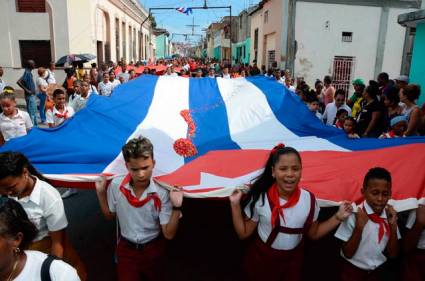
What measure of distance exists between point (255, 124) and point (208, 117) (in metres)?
0.53

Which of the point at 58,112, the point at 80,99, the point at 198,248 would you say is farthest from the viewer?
the point at 80,99

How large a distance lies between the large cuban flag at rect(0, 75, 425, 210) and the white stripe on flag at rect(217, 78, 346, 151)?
Result: 0.03 ft

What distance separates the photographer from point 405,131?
3.56 m

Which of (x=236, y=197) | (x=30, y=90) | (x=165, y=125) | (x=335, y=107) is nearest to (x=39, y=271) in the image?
(x=236, y=197)

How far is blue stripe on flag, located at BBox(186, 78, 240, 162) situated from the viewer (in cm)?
349

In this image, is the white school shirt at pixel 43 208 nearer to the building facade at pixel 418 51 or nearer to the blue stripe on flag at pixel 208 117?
the blue stripe on flag at pixel 208 117

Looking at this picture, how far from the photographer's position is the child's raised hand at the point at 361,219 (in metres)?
1.88

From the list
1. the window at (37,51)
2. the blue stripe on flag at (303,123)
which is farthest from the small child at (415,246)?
the window at (37,51)

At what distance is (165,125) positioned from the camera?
3.78 m

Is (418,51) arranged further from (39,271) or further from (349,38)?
(39,271)

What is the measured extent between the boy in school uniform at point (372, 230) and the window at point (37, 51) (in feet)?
40.6

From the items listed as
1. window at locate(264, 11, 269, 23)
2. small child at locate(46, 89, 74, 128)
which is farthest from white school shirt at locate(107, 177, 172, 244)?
window at locate(264, 11, 269, 23)

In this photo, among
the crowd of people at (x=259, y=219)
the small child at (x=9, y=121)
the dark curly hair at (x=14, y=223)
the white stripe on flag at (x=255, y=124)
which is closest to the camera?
the dark curly hair at (x=14, y=223)

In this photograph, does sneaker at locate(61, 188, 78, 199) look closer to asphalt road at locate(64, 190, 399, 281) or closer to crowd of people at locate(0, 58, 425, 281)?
asphalt road at locate(64, 190, 399, 281)
